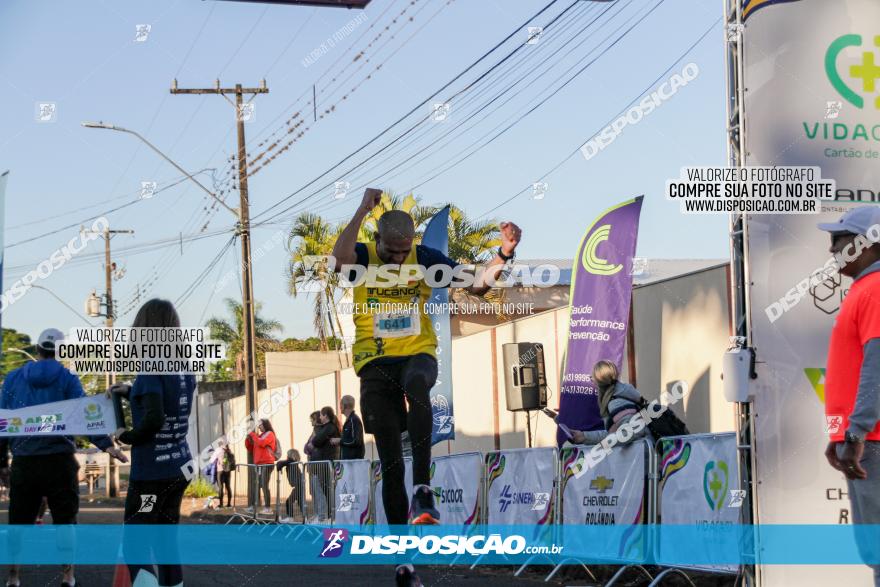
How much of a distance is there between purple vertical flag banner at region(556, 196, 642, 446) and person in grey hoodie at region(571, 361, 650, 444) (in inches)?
88.2

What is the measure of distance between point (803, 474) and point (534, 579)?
10.8 ft

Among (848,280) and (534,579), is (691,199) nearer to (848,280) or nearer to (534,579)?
(848,280)

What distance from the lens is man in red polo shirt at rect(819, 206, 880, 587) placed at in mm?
5711

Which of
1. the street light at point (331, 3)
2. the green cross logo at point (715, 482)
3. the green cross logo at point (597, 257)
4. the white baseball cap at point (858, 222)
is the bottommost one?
the green cross logo at point (715, 482)

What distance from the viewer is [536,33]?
55.1ft

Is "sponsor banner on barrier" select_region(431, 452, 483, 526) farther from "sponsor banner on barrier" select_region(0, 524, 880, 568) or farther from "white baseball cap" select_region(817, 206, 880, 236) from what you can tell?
"white baseball cap" select_region(817, 206, 880, 236)

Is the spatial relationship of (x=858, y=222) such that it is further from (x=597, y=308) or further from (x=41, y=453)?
(x=597, y=308)

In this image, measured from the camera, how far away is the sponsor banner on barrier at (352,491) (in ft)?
48.9

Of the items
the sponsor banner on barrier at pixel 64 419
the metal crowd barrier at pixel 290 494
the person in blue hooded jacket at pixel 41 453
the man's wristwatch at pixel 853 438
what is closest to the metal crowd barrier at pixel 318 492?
the metal crowd barrier at pixel 290 494

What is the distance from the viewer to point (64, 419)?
26.4ft

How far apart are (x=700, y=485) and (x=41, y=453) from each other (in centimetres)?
481

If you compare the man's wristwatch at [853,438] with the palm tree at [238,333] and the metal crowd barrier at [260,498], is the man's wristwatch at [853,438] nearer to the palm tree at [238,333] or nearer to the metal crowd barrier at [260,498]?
the metal crowd barrier at [260,498]

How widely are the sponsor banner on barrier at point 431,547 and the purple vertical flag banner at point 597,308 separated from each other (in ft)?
8.10

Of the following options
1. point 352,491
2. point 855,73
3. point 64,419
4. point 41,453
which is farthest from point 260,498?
point 855,73
